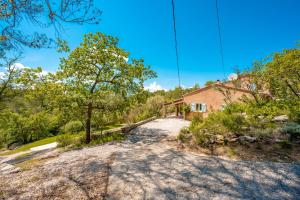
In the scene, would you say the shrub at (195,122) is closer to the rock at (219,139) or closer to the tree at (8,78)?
the rock at (219,139)

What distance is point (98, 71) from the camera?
28.4 feet

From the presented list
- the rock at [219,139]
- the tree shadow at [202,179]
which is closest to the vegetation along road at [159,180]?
the tree shadow at [202,179]

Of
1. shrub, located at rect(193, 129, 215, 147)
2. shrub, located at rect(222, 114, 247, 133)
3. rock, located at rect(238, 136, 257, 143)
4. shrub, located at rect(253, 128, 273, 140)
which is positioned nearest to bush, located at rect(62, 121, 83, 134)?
shrub, located at rect(193, 129, 215, 147)

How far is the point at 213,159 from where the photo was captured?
4727mm

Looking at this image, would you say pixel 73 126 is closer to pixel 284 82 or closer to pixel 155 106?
pixel 155 106

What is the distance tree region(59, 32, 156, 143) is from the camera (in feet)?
26.3

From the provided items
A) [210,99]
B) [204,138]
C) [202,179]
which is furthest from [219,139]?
[210,99]

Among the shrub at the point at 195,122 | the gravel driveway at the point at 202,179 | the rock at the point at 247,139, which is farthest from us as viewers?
the shrub at the point at 195,122

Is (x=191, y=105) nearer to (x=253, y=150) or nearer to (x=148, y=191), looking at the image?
(x=253, y=150)

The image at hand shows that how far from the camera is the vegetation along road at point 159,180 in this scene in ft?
10.2

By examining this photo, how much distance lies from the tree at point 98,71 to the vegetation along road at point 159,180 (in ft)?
13.6

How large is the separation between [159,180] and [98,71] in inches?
277

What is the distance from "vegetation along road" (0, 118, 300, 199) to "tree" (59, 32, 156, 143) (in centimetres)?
413

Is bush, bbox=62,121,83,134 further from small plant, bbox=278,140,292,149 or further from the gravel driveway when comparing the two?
small plant, bbox=278,140,292,149
